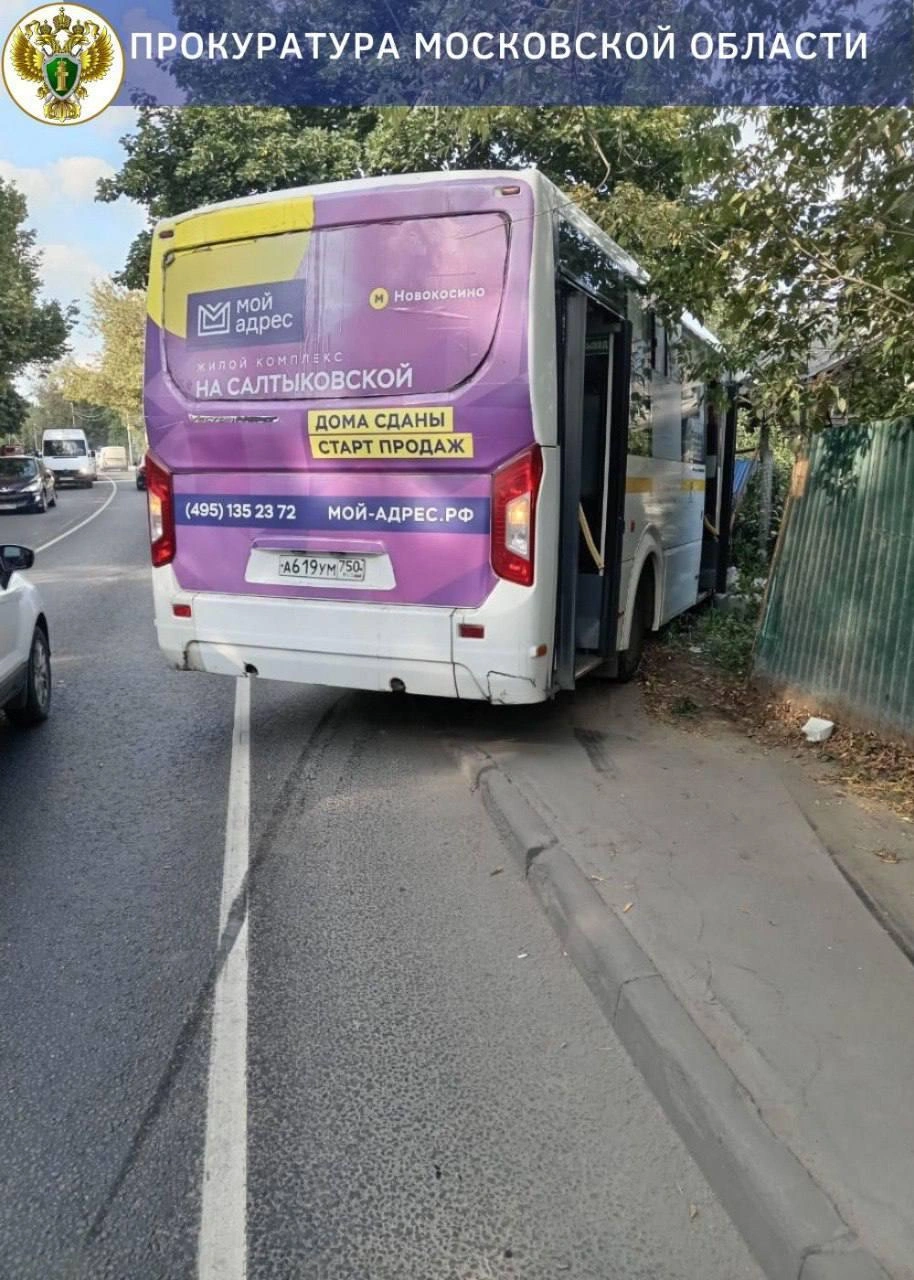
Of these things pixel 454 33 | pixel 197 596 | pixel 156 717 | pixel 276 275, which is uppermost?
pixel 454 33

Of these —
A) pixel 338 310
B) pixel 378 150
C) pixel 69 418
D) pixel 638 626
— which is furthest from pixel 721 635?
pixel 69 418

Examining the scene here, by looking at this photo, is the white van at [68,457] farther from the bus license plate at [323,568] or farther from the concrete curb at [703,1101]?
the concrete curb at [703,1101]

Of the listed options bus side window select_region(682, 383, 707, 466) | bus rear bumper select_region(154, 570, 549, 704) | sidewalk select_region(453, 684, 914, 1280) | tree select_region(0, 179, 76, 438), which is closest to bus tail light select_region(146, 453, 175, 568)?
bus rear bumper select_region(154, 570, 549, 704)

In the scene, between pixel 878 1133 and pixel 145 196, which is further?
pixel 145 196

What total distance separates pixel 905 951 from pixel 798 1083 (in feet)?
3.41

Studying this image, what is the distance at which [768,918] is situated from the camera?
383 cm

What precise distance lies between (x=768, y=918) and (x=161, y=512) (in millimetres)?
4129

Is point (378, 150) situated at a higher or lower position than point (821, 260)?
higher

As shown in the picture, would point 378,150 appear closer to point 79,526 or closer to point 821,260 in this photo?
point 821,260

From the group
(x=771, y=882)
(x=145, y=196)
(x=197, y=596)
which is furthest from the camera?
(x=145, y=196)

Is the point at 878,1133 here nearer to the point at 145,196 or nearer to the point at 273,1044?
the point at 273,1044

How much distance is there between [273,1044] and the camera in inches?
125

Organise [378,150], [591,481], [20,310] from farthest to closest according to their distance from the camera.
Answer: [20,310]
[378,150]
[591,481]

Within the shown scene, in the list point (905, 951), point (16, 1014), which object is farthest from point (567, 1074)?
point (16, 1014)
